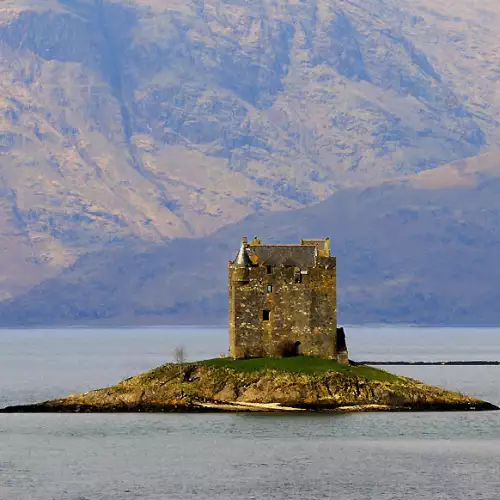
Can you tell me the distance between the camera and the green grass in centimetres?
12338

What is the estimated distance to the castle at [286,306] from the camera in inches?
5022

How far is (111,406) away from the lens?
4978 inches

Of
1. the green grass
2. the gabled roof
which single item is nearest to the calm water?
the green grass

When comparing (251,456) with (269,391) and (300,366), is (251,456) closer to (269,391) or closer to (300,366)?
(269,391)

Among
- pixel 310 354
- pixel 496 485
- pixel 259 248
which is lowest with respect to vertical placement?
pixel 496 485

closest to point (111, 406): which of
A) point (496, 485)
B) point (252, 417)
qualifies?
point (252, 417)

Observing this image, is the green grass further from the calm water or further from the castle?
the calm water

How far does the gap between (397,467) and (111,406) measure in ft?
109

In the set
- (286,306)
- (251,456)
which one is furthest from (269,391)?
(251,456)

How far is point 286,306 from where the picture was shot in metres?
128

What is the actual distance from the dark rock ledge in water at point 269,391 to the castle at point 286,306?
200 cm

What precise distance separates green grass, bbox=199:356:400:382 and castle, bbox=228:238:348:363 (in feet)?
5.27

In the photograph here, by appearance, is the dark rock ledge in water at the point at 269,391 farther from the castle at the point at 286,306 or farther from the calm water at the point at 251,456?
the castle at the point at 286,306

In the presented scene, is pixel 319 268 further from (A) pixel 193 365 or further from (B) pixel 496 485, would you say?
(B) pixel 496 485
